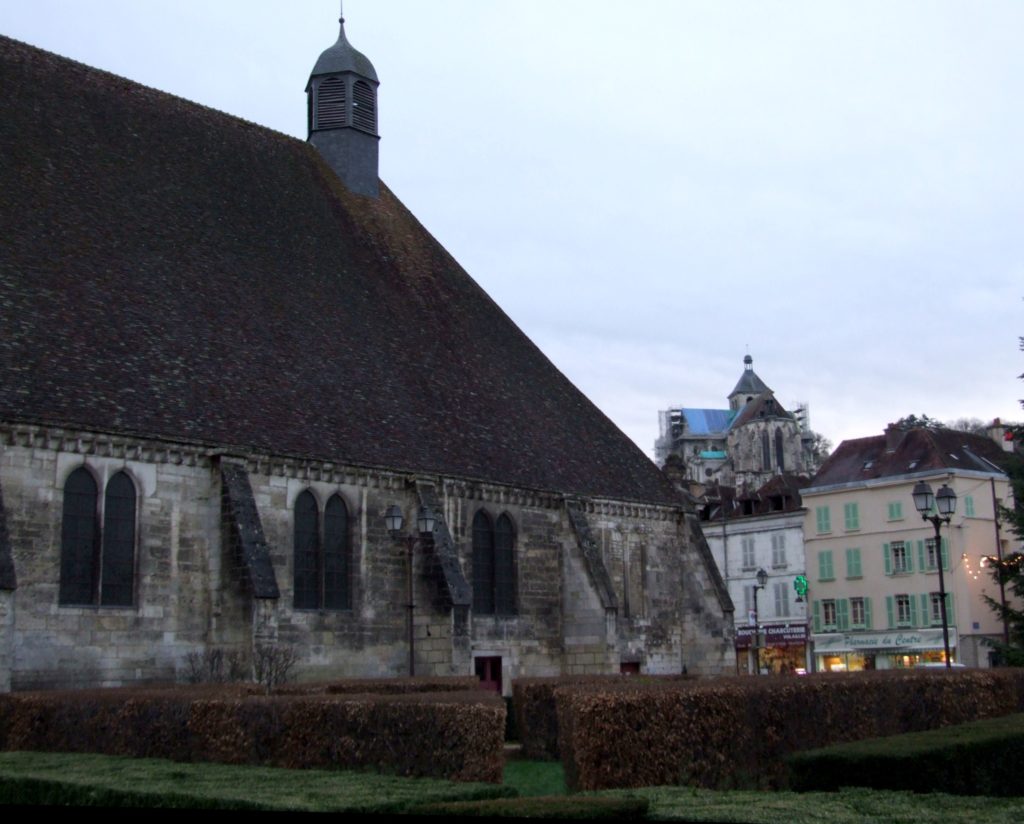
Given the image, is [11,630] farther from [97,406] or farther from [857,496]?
[857,496]

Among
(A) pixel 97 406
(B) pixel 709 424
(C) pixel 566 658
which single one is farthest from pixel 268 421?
(B) pixel 709 424

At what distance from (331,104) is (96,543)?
16.5 metres

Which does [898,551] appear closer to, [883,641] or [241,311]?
[883,641]

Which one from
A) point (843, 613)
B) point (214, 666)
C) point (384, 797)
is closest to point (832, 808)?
point (384, 797)

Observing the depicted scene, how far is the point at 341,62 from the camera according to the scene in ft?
108

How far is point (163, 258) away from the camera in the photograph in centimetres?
2423

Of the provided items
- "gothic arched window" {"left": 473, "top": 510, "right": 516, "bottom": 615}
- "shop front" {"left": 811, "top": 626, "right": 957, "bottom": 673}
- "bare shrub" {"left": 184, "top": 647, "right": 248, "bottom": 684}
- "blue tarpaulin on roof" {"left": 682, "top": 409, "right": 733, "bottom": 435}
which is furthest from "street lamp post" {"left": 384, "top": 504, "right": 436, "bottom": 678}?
"blue tarpaulin on roof" {"left": 682, "top": 409, "right": 733, "bottom": 435}

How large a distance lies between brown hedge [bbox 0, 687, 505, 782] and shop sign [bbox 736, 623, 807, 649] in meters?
41.6

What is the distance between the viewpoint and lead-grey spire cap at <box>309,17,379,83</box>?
107 feet

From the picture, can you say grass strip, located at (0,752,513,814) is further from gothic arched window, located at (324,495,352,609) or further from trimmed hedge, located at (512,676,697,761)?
gothic arched window, located at (324,495,352,609)

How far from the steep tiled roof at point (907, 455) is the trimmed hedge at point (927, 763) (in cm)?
3685

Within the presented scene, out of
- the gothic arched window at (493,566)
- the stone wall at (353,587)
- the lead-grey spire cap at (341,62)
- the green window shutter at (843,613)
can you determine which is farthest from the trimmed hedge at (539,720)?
the green window shutter at (843,613)

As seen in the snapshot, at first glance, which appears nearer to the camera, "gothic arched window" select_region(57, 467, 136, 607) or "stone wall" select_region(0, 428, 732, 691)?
"stone wall" select_region(0, 428, 732, 691)

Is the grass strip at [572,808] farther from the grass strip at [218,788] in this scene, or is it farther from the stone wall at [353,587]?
the stone wall at [353,587]
